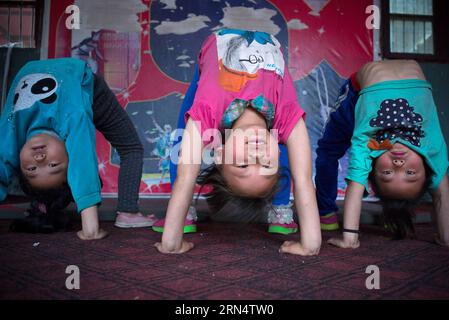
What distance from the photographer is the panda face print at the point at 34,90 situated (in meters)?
1.54

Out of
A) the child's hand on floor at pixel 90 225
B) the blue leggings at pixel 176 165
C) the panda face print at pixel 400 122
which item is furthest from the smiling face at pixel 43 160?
the panda face print at pixel 400 122

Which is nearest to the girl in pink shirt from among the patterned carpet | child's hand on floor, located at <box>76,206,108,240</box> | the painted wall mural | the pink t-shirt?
the pink t-shirt

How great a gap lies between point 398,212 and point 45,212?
1.65 meters

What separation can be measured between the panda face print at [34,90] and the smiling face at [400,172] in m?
1.40

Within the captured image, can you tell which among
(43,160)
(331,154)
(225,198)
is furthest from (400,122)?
(43,160)

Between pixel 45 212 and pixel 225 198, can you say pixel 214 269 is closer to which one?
pixel 225 198

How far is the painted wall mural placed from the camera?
3393 millimetres

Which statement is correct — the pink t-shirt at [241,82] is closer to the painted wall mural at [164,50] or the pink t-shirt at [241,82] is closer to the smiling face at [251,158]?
the smiling face at [251,158]

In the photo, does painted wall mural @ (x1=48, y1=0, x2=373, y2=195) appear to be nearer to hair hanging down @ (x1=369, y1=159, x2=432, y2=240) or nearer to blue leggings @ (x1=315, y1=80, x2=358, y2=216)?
blue leggings @ (x1=315, y1=80, x2=358, y2=216)

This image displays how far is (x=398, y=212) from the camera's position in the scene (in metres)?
1.64

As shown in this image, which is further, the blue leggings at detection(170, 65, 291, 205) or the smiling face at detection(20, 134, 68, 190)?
the blue leggings at detection(170, 65, 291, 205)

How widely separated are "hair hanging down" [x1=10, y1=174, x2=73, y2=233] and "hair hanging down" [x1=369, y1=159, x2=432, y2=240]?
1.40 meters
